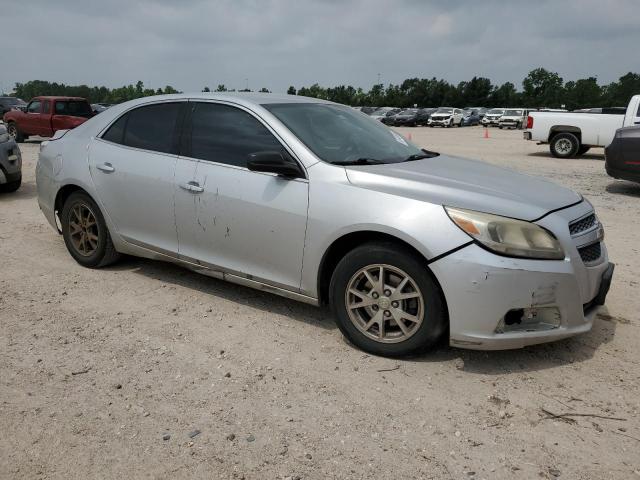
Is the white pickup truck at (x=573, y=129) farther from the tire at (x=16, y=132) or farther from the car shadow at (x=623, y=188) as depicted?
the tire at (x=16, y=132)

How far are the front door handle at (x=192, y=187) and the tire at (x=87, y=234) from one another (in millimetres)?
1139

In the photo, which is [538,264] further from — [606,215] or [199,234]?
[606,215]

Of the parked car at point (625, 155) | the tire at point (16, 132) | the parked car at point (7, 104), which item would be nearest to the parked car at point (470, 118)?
the parked car at point (7, 104)

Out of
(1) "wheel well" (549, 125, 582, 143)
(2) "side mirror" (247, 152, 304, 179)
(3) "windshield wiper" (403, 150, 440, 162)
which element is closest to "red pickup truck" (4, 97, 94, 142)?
(1) "wheel well" (549, 125, 582, 143)

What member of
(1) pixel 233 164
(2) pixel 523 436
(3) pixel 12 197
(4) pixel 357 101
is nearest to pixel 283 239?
(1) pixel 233 164

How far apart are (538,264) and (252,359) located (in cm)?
180

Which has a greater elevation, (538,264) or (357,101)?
(357,101)

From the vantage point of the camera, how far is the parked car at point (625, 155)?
30.8ft

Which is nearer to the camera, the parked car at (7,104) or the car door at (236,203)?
the car door at (236,203)

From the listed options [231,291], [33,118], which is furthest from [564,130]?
[33,118]

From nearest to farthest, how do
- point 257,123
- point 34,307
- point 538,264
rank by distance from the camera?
point 538,264
point 257,123
point 34,307

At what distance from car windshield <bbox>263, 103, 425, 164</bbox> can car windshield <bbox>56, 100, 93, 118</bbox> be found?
1673 cm

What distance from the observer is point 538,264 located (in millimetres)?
3113

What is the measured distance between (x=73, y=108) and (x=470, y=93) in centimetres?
10042
